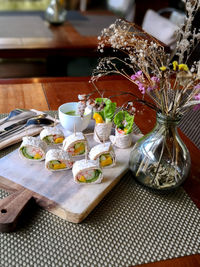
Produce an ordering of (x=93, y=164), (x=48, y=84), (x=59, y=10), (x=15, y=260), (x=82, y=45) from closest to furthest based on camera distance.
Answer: (x=15, y=260), (x=93, y=164), (x=48, y=84), (x=82, y=45), (x=59, y=10)

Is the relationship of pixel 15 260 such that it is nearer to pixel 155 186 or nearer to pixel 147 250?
pixel 147 250

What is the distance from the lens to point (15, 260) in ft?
1.95

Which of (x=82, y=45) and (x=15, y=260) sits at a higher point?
(x=15, y=260)

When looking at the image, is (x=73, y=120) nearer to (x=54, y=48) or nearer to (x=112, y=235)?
(x=112, y=235)

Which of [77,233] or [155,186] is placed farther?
[155,186]

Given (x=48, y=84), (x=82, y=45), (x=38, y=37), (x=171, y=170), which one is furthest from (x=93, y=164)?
(x=38, y=37)

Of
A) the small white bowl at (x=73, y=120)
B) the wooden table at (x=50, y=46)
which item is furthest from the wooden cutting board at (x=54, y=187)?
the wooden table at (x=50, y=46)

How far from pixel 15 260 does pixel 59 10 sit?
2.22 metres

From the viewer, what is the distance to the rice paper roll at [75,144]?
2.73 ft

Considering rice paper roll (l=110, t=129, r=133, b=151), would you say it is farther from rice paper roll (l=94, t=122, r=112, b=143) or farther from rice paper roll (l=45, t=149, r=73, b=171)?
rice paper roll (l=45, t=149, r=73, b=171)

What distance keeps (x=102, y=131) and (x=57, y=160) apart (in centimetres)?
19

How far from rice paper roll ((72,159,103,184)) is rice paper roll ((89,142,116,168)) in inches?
1.9

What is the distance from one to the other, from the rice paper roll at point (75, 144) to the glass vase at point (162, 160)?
0.16 m

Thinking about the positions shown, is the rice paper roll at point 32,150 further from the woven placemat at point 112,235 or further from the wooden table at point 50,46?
the wooden table at point 50,46
